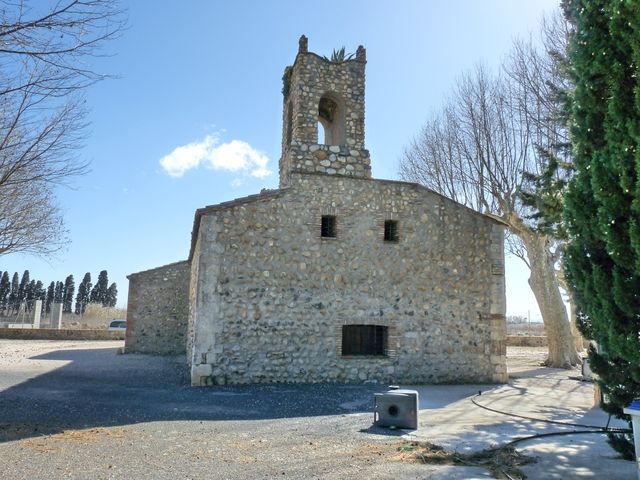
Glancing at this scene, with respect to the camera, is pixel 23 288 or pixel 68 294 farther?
pixel 68 294

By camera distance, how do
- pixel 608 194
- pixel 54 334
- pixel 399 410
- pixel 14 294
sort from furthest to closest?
pixel 14 294 → pixel 54 334 → pixel 399 410 → pixel 608 194

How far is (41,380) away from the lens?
11.3m

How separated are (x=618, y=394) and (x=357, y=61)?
34.4 feet

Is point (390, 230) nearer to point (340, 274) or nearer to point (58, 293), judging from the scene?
point (340, 274)

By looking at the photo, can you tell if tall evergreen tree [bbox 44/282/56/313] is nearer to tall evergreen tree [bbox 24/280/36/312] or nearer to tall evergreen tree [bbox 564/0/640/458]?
tall evergreen tree [bbox 24/280/36/312]

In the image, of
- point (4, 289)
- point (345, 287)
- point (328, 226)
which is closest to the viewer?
point (345, 287)

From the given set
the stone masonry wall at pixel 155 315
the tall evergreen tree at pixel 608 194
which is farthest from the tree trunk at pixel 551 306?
the stone masonry wall at pixel 155 315

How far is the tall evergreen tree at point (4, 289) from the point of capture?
5979cm

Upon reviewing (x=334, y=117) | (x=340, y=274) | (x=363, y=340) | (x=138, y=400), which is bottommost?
(x=138, y=400)

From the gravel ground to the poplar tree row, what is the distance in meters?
57.3

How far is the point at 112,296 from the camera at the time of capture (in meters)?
65.6

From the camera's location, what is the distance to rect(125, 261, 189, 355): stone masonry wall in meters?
18.8

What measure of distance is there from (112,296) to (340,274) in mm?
61236

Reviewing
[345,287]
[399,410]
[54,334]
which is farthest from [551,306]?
[54,334]
